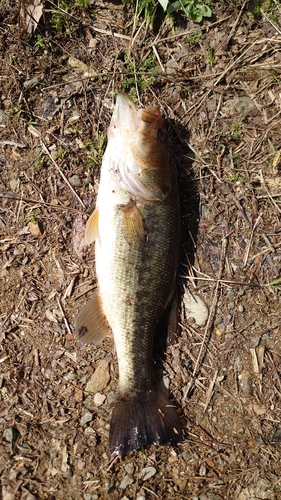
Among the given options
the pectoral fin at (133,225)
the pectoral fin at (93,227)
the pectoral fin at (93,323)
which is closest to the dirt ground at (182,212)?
the pectoral fin at (93,323)

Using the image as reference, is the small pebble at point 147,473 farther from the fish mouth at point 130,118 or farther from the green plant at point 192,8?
the green plant at point 192,8

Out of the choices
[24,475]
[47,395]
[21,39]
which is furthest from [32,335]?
[21,39]

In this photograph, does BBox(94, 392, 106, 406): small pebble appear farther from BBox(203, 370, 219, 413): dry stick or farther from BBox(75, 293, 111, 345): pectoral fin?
BBox(203, 370, 219, 413): dry stick

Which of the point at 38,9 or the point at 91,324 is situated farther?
the point at 38,9

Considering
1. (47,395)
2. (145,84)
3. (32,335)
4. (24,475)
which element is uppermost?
(145,84)

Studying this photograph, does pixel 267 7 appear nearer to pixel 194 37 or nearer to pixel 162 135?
pixel 194 37

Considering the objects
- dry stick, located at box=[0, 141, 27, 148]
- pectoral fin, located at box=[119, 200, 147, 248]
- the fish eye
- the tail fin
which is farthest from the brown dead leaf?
the tail fin

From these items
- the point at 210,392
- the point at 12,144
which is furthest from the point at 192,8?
the point at 210,392

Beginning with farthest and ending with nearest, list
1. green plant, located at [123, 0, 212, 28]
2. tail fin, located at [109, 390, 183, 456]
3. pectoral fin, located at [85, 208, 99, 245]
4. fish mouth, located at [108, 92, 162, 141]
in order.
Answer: green plant, located at [123, 0, 212, 28]
pectoral fin, located at [85, 208, 99, 245]
tail fin, located at [109, 390, 183, 456]
fish mouth, located at [108, 92, 162, 141]

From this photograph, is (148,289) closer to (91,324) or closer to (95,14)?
(91,324)
